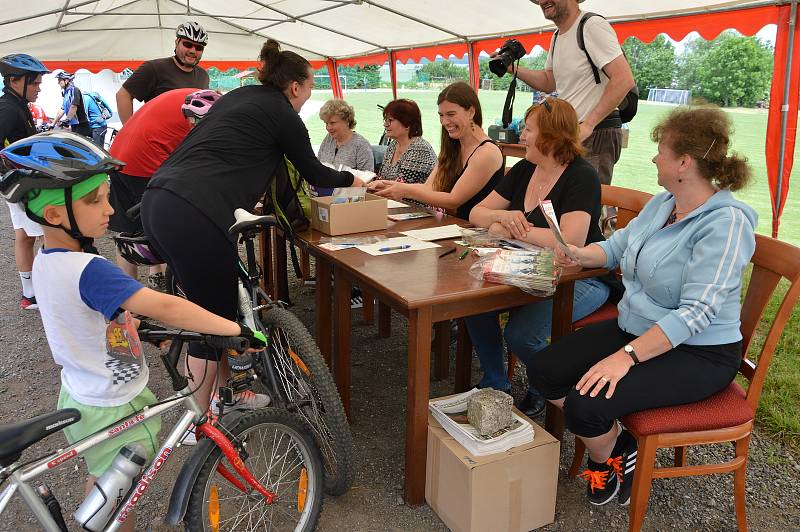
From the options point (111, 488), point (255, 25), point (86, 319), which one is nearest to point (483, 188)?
point (86, 319)

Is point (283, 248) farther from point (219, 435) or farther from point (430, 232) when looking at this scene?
point (219, 435)

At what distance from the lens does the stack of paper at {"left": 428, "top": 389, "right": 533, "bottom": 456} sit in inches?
Answer: 73.1

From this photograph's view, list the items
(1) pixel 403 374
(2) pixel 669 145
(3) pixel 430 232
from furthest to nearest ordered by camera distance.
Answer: (1) pixel 403 374 < (3) pixel 430 232 < (2) pixel 669 145

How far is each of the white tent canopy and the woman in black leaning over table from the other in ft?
12.0

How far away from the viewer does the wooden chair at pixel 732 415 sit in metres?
1.75

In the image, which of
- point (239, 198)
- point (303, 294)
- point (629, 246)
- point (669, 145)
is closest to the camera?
point (669, 145)

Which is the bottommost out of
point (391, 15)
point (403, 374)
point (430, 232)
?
point (403, 374)

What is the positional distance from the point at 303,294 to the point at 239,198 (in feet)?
7.30

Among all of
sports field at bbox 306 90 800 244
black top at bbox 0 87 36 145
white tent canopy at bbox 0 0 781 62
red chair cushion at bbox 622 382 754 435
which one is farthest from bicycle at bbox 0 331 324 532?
white tent canopy at bbox 0 0 781 62

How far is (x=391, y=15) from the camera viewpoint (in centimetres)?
730

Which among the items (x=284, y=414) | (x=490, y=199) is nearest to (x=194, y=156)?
(x=284, y=414)

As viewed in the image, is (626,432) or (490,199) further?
(490,199)

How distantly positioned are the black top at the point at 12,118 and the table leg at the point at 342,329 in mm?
2587

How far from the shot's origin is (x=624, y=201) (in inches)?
108
